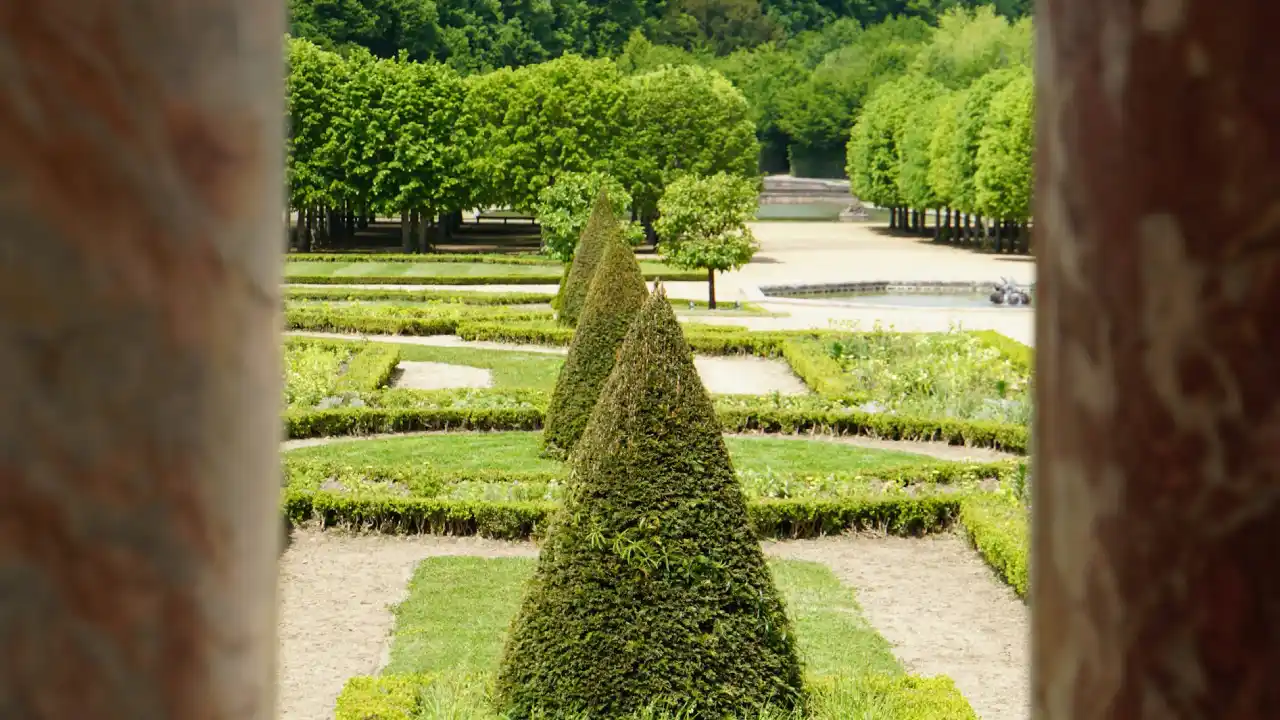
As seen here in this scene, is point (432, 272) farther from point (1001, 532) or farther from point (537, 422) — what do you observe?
point (1001, 532)

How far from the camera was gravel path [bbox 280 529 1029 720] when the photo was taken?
360 inches

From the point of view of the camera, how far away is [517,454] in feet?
51.2

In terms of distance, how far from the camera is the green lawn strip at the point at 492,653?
7.96 metres

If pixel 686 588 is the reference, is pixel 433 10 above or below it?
above

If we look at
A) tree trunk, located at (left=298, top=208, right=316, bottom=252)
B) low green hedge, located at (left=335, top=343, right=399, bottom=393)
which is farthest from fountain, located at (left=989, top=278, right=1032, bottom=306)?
tree trunk, located at (left=298, top=208, right=316, bottom=252)

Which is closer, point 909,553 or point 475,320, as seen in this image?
point 909,553

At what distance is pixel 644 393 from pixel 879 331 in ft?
50.5

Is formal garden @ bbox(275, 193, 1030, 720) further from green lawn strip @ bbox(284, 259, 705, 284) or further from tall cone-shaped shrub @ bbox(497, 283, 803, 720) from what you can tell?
green lawn strip @ bbox(284, 259, 705, 284)

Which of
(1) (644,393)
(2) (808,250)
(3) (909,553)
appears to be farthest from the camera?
(2) (808,250)

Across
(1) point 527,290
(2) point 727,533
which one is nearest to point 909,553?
(2) point 727,533
